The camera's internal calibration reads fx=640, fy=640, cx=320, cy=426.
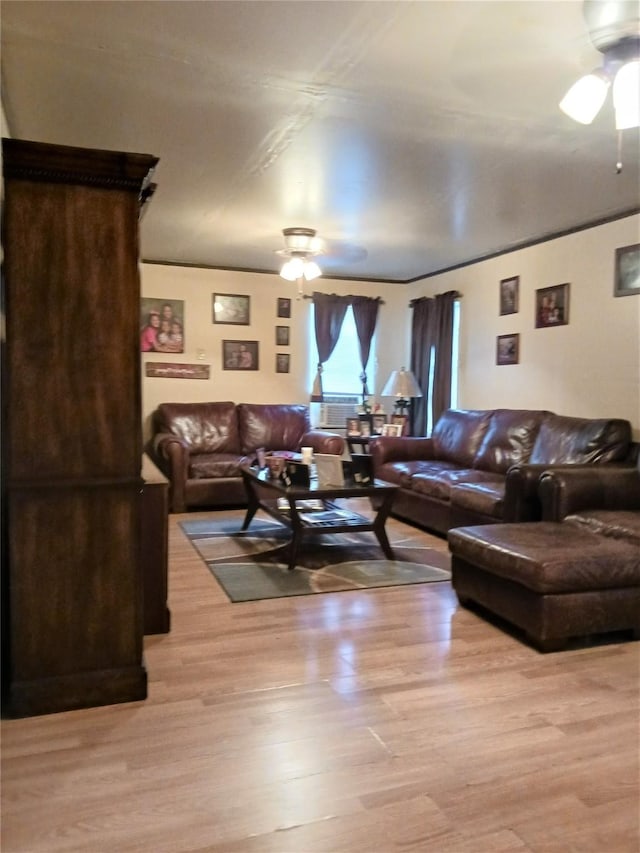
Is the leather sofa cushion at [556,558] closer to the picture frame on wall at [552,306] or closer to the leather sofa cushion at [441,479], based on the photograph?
the leather sofa cushion at [441,479]

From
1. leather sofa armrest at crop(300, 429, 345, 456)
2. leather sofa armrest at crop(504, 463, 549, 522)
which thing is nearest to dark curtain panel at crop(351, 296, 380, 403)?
leather sofa armrest at crop(300, 429, 345, 456)

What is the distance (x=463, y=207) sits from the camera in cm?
443

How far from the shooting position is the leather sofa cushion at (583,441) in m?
4.06

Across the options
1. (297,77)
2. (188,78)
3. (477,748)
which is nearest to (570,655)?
(477,748)

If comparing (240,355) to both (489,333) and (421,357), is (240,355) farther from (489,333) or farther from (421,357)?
(489,333)

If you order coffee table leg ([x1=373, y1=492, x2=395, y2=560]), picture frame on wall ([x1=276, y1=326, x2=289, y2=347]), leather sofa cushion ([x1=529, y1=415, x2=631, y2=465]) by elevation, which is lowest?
coffee table leg ([x1=373, y1=492, x2=395, y2=560])

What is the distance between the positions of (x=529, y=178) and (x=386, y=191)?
0.86m

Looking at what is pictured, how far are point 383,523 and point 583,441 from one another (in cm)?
142

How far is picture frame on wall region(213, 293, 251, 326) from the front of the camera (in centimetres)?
674

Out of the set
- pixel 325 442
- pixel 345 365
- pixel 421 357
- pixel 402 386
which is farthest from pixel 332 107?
pixel 345 365

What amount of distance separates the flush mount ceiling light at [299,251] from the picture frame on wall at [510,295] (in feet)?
5.50

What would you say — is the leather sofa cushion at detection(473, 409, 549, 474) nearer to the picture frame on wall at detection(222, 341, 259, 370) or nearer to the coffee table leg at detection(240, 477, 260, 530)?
the coffee table leg at detection(240, 477, 260, 530)

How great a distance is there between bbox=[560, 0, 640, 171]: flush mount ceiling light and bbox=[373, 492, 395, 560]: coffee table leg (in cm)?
242

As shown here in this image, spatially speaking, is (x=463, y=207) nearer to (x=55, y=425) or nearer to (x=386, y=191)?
(x=386, y=191)
